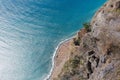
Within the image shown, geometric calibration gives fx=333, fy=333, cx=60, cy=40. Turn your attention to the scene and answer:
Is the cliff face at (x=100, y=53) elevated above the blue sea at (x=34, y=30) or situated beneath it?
situated beneath

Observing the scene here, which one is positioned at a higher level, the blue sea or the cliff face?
the blue sea

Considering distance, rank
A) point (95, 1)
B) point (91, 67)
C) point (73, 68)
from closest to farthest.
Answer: point (91, 67)
point (73, 68)
point (95, 1)

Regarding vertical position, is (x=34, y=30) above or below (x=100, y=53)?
above

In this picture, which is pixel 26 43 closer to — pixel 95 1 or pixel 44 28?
pixel 44 28

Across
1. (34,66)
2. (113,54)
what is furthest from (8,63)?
(113,54)

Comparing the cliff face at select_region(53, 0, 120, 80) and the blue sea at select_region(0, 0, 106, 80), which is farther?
the blue sea at select_region(0, 0, 106, 80)
